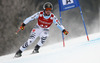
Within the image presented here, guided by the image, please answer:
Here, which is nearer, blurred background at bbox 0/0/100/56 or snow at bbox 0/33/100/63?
snow at bbox 0/33/100/63

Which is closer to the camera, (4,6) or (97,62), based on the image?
(97,62)

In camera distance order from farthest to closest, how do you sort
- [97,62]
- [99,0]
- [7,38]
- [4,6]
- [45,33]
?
[99,0], [7,38], [4,6], [45,33], [97,62]

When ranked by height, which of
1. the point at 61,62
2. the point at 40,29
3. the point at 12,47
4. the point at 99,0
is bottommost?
the point at 12,47

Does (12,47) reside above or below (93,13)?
below

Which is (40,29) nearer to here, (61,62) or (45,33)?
(45,33)

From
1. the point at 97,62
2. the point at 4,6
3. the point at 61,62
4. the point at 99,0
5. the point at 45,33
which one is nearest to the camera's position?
the point at 97,62

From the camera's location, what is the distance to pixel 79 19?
946 centimetres

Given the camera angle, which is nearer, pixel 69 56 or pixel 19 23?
pixel 69 56

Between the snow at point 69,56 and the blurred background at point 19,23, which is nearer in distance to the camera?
the snow at point 69,56

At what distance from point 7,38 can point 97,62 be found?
6.41 metres

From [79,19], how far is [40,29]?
544cm

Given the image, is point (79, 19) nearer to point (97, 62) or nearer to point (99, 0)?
point (99, 0)

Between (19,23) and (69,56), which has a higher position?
(19,23)

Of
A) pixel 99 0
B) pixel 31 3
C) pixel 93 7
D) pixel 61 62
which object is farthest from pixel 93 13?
pixel 61 62
